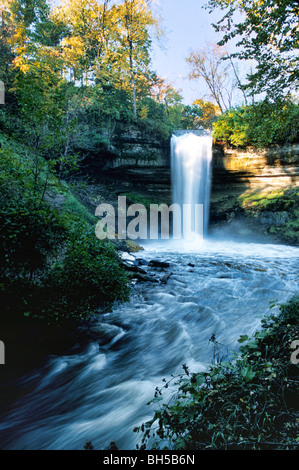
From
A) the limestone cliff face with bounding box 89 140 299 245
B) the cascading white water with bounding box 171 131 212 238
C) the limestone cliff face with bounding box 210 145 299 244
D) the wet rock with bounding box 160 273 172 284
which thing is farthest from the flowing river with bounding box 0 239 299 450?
the cascading white water with bounding box 171 131 212 238

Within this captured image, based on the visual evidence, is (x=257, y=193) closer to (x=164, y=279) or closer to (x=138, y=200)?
(x=138, y=200)

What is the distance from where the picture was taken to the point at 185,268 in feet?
32.3

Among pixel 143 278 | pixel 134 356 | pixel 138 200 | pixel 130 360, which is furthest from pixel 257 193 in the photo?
pixel 130 360

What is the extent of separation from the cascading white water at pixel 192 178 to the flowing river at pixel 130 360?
11835 mm

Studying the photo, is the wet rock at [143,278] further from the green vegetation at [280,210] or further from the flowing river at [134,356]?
the green vegetation at [280,210]

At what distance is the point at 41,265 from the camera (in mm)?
4156

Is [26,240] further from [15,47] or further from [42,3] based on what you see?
[42,3]

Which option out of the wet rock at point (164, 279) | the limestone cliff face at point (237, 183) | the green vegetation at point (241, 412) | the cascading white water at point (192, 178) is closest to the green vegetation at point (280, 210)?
the limestone cliff face at point (237, 183)

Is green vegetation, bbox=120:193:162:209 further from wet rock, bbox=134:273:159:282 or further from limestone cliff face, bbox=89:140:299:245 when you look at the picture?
wet rock, bbox=134:273:159:282

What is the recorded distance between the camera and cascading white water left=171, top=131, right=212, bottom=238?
18.3 m

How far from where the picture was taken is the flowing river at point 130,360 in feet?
8.76

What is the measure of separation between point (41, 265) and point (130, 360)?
226cm

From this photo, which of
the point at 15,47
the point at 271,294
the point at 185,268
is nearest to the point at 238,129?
the point at 185,268

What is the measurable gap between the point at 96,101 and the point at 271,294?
639 inches
